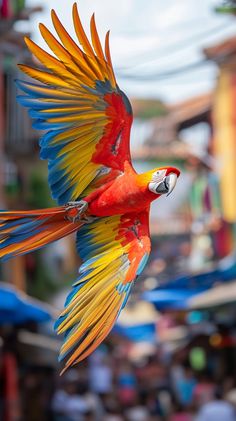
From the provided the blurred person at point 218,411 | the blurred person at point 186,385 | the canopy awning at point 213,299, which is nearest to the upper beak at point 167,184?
the blurred person at point 218,411

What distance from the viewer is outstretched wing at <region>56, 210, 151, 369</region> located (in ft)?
8.52

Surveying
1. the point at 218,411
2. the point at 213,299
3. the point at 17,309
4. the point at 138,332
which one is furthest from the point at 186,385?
the point at 17,309

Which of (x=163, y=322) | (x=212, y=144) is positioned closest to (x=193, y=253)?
(x=163, y=322)

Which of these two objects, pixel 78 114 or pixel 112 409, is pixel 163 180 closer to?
pixel 78 114

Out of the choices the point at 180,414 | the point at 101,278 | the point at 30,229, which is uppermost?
the point at 30,229

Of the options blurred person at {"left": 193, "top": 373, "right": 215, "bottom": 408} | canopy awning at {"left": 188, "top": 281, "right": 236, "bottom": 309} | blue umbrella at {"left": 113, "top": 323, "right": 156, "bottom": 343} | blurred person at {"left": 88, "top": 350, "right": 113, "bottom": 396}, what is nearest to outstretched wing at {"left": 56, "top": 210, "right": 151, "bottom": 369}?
blurred person at {"left": 193, "top": 373, "right": 215, "bottom": 408}

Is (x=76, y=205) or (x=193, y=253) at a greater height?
(x=76, y=205)

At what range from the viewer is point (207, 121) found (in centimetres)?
2016

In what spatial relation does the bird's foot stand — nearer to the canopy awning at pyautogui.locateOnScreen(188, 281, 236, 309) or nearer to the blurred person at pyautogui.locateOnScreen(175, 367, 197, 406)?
the canopy awning at pyautogui.locateOnScreen(188, 281, 236, 309)

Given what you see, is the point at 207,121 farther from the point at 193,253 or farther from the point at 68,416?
the point at 68,416

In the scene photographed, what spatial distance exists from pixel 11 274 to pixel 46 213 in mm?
11866

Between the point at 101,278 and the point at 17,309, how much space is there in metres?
3.98

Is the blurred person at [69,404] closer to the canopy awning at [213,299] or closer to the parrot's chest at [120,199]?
the canopy awning at [213,299]

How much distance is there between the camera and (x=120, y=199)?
2912mm
